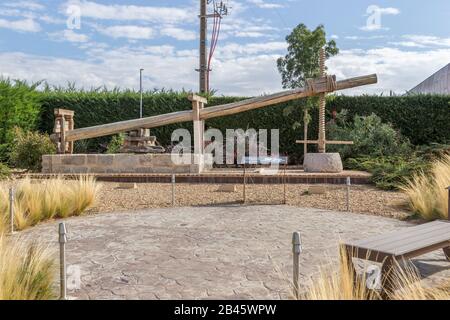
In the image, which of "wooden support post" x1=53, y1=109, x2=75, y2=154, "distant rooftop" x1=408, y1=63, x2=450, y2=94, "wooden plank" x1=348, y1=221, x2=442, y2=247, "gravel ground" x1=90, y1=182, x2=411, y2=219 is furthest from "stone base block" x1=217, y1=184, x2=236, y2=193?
"distant rooftop" x1=408, y1=63, x2=450, y2=94

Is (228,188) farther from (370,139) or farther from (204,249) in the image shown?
(370,139)

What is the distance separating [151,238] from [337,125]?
11694 mm

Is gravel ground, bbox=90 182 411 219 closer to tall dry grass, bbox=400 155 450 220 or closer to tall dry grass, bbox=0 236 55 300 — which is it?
tall dry grass, bbox=400 155 450 220

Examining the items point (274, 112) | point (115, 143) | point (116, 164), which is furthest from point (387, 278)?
point (274, 112)

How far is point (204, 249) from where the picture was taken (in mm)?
4902

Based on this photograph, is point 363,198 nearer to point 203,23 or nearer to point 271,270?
point 271,270

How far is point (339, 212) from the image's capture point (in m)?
7.33

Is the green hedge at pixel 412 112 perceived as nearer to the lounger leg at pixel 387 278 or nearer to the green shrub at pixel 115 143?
the green shrub at pixel 115 143

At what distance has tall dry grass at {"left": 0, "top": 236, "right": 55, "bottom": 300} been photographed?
3.08 meters

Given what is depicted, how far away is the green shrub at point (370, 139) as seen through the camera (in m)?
13.8

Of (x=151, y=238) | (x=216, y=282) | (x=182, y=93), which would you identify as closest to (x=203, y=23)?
(x=182, y=93)

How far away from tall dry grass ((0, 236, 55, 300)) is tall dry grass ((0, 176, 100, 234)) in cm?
258

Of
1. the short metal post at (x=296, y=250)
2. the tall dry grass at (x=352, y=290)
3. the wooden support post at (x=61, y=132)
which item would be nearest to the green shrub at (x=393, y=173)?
the tall dry grass at (x=352, y=290)

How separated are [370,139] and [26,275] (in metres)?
12.5
